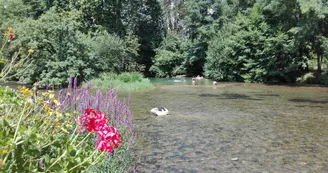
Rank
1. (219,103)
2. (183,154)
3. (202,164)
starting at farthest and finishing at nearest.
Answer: (219,103), (183,154), (202,164)

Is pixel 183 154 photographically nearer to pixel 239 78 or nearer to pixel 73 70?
pixel 73 70

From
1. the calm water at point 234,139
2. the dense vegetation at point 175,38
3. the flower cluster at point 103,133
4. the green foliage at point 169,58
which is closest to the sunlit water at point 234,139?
the calm water at point 234,139

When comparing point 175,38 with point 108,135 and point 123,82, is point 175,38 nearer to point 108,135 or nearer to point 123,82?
point 123,82

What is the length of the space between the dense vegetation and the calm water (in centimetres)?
647

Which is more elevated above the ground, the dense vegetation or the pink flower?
the dense vegetation

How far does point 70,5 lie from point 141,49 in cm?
1008

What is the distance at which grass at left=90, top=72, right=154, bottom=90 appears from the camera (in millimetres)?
19158

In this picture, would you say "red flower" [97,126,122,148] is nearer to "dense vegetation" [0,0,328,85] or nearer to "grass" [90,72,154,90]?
"dense vegetation" [0,0,328,85]

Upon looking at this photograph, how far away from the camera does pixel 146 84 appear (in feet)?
63.9

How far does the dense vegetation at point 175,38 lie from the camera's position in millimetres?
19938

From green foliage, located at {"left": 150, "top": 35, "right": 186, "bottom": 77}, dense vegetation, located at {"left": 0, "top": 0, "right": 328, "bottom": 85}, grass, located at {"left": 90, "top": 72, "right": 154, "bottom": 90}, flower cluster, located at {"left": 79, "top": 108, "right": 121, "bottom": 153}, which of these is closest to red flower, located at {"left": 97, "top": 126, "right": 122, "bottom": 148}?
flower cluster, located at {"left": 79, "top": 108, "right": 121, "bottom": 153}

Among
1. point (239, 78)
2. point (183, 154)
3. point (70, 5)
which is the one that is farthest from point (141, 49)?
point (183, 154)

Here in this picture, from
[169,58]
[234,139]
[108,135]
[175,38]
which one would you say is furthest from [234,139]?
[175,38]

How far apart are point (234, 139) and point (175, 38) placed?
3111 cm
